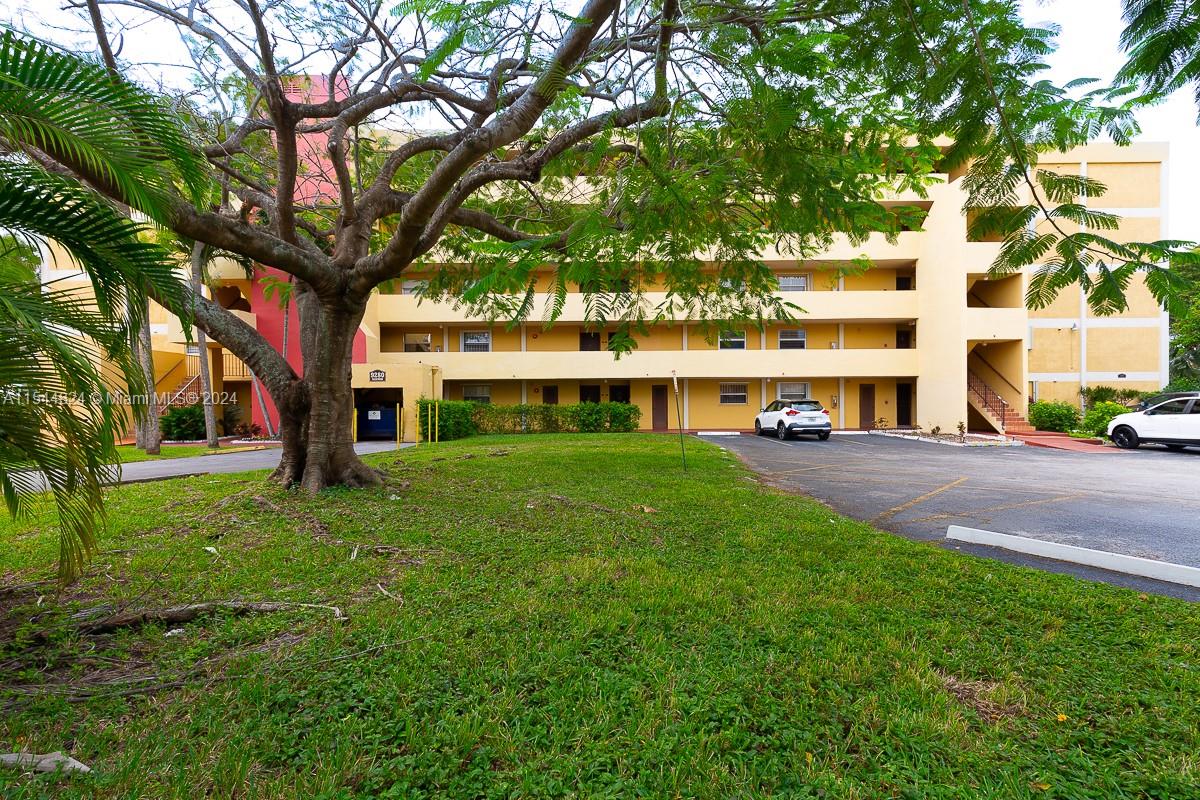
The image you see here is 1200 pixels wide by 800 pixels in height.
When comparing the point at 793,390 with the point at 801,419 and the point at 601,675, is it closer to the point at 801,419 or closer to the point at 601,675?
the point at 801,419

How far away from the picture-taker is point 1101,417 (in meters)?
17.5

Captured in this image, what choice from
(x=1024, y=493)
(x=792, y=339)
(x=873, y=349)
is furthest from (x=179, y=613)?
(x=873, y=349)

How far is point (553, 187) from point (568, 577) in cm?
700

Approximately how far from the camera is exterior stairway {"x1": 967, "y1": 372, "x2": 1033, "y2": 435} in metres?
19.7

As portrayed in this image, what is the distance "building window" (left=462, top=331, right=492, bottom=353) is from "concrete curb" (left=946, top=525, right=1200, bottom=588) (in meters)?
21.0

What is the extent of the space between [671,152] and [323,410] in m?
6.14

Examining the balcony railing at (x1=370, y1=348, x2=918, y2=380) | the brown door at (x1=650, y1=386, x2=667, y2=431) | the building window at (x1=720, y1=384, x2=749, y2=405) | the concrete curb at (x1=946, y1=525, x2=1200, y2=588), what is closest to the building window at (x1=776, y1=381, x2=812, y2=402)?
the balcony railing at (x1=370, y1=348, x2=918, y2=380)

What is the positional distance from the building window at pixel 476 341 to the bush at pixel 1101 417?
913 inches

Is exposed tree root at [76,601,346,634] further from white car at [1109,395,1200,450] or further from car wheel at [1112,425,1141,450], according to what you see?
car wheel at [1112,425,1141,450]

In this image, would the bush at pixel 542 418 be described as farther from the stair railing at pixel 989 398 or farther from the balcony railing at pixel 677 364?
the stair railing at pixel 989 398

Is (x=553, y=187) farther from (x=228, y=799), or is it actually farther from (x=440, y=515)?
(x=228, y=799)

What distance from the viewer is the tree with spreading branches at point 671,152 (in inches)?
129

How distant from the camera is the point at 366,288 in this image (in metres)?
7.30

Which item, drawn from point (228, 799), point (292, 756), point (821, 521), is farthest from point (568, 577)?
point (821, 521)
